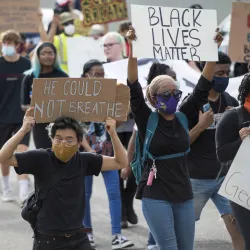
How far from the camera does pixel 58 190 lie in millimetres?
4703

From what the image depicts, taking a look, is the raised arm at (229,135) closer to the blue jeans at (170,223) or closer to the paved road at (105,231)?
the blue jeans at (170,223)

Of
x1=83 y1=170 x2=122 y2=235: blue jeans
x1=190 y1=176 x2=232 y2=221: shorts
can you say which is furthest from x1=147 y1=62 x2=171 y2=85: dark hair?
x1=83 y1=170 x2=122 y2=235: blue jeans

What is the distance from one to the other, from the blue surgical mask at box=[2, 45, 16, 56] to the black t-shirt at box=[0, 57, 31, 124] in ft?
0.30

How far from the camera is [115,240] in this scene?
670 centimetres

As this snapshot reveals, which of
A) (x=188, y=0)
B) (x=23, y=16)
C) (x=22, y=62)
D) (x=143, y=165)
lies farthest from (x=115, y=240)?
(x=23, y=16)

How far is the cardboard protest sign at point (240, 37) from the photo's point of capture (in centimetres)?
732

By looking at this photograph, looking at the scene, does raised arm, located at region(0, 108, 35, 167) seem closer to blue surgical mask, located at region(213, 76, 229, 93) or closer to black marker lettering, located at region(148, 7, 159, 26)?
black marker lettering, located at region(148, 7, 159, 26)

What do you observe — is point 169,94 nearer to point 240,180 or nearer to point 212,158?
point 240,180

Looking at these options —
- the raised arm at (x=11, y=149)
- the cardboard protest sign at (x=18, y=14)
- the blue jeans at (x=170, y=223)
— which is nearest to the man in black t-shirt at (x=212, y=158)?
the blue jeans at (x=170, y=223)

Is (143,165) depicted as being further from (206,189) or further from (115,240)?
(115,240)

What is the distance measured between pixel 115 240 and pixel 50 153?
2114 mm

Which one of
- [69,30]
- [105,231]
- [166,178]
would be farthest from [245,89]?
[69,30]

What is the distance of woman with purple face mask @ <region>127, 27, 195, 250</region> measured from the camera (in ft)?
16.0

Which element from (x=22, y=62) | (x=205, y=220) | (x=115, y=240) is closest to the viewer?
(x=115, y=240)
